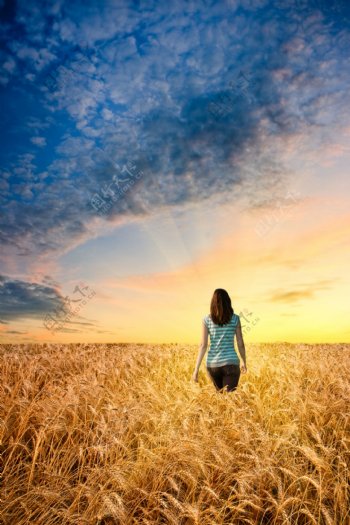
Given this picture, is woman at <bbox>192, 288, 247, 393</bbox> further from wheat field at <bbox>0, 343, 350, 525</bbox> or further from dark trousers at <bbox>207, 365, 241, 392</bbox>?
wheat field at <bbox>0, 343, 350, 525</bbox>

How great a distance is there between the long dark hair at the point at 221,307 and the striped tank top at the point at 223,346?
0.09 metres

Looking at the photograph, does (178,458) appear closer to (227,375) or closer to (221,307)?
(227,375)

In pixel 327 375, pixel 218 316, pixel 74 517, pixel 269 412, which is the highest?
pixel 218 316

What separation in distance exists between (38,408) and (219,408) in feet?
7.01

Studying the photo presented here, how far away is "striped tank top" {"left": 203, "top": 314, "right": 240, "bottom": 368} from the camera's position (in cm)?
594

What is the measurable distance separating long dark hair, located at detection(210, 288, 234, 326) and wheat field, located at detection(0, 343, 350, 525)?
107 centimetres

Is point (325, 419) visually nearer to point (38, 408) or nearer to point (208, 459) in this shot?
point (208, 459)

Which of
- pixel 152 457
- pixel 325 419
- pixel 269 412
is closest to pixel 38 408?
pixel 152 457

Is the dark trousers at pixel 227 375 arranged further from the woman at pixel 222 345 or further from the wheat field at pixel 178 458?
the wheat field at pixel 178 458

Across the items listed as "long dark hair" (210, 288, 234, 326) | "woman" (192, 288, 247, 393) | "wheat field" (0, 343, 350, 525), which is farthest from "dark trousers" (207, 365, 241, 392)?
"long dark hair" (210, 288, 234, 326)

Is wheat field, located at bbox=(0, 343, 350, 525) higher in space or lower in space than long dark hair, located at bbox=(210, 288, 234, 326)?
lower

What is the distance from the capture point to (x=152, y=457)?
3504mm

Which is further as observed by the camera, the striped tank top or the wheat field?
the striped tank top

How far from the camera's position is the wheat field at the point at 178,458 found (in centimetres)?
295
